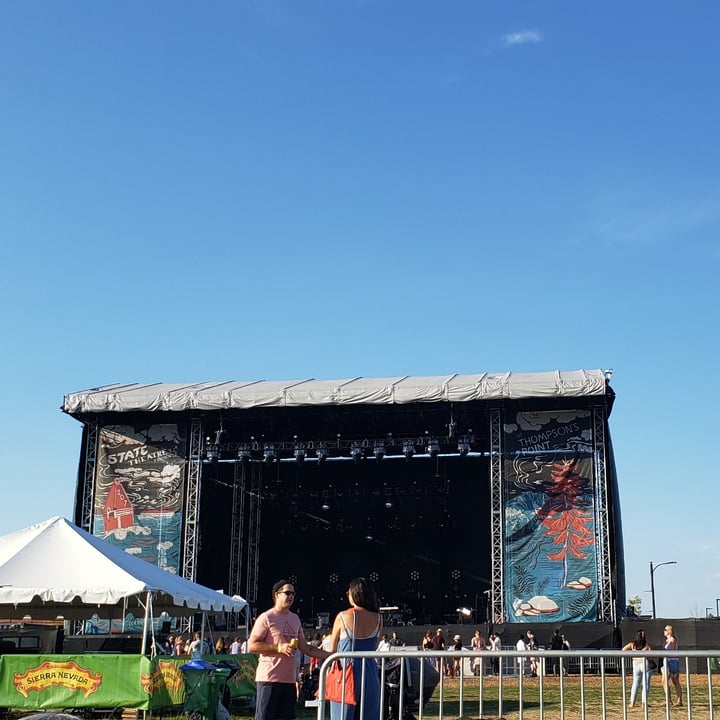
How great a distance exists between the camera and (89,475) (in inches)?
1229

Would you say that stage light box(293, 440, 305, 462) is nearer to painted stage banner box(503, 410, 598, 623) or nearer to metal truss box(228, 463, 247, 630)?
metal truss box(228, 463, 247, 630)

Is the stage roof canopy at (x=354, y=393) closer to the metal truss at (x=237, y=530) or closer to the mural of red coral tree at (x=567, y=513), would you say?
the mural of red coral tree at (x=567, y=513)

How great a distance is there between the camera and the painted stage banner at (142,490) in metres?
30.1

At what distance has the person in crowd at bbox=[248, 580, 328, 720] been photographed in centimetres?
700

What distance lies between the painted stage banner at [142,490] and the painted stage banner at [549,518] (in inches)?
391

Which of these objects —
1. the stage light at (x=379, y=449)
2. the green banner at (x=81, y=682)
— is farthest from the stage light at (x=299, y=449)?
the green banner at (x=81, y=682)

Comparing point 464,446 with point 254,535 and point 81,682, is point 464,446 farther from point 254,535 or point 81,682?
point 81,682

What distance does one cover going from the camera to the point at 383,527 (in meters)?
35.4

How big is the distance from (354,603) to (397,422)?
25.5 metres

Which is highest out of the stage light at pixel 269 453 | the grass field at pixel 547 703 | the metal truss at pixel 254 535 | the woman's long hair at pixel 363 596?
the stage light at pixel 269 453

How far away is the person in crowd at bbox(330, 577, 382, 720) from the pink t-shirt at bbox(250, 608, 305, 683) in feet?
1.87

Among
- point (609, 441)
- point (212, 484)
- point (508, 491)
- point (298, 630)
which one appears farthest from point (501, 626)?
point (298, 630)

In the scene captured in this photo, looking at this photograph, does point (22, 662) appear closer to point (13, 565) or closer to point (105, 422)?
point (13, 565)

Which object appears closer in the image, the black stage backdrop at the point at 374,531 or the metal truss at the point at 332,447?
the metal truss at the point at 332,447
